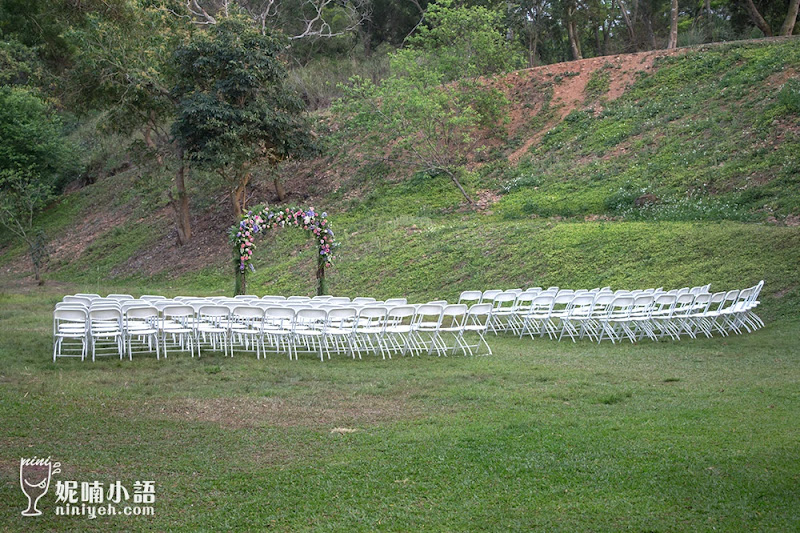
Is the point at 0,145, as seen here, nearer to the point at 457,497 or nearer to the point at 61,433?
the point at 61,433

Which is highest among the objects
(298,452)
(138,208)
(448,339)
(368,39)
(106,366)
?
(368,39)

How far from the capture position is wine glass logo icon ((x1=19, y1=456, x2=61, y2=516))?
4023mm

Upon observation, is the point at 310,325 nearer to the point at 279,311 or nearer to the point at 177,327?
the point at 279,311

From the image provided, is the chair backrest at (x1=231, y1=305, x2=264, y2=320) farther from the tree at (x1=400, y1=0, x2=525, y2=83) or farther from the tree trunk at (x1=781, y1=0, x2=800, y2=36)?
the tree trunk at (x1=781, y1=0, x2=800, y2=36)

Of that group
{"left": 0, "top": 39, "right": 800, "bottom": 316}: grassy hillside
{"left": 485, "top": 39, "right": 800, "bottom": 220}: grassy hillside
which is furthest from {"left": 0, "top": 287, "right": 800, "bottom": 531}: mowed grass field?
{"left": 485, "top": 39, "right": 800, "bottom": 220}: grassy hillside

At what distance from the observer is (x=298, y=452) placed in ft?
16.9

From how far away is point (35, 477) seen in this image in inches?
171

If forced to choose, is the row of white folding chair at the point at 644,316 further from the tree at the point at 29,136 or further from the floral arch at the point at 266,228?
the tree at the point at 29,136

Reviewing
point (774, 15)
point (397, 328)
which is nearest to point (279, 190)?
point (397, 328)

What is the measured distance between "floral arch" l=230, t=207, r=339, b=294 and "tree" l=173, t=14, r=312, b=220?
10770 mm

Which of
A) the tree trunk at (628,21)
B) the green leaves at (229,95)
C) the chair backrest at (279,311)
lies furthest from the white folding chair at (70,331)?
the tree trunk at (628,21)

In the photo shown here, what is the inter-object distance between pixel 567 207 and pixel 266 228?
1138cm

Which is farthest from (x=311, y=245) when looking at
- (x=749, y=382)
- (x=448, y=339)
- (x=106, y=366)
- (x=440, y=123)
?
(x=749, y=382)

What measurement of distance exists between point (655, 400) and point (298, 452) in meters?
3.67
